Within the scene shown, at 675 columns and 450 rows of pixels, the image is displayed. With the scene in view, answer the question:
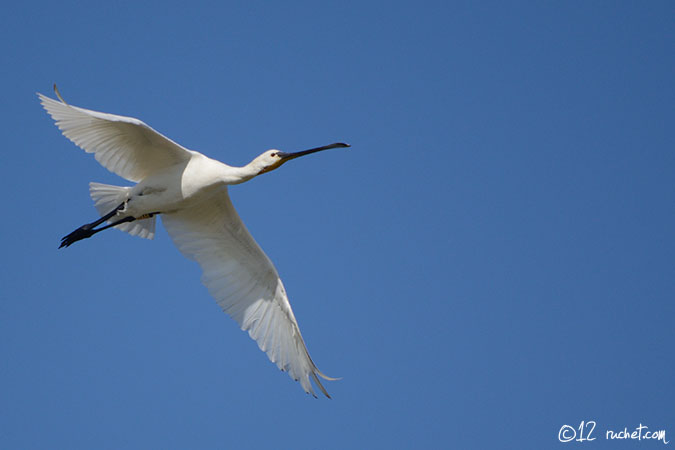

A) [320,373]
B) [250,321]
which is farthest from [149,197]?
[320,373]

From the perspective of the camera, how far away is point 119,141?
1362cm

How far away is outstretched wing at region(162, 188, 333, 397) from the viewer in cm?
1468

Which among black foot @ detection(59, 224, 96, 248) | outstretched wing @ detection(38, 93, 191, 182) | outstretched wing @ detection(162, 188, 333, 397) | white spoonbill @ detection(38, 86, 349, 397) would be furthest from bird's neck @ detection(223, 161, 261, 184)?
black foot @ detection(59, 224, 96, 248)

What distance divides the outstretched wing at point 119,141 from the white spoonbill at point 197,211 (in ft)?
0.05

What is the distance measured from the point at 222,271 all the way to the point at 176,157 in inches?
96.0

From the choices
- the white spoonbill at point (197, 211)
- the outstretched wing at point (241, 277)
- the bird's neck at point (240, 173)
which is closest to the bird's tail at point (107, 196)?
the white spoonbill at point (197, 211)

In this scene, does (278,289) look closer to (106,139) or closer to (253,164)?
(253,164)

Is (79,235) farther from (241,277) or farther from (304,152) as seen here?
(304,152)

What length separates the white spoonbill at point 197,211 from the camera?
526 inches

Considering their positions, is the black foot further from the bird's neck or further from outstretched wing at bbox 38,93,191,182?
the bird's neck

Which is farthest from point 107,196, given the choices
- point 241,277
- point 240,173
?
point 241,277

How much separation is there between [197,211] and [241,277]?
1466mm

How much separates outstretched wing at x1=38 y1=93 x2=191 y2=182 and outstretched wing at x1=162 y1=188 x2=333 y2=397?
116 cm

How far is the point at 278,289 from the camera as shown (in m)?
15.0
